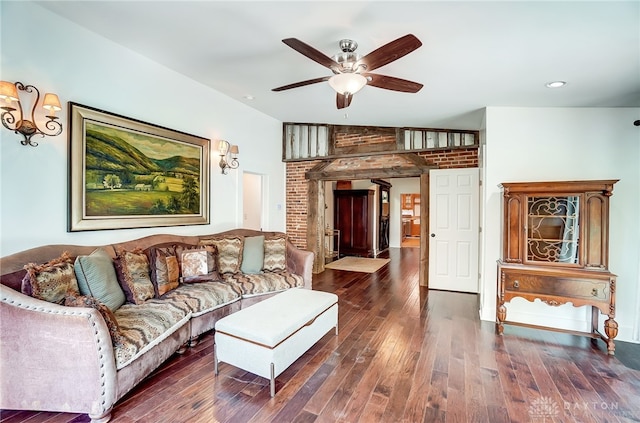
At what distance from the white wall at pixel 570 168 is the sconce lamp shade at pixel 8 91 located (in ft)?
14.5

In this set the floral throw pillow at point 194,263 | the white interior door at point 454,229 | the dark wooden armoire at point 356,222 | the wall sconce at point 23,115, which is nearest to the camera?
the wall sconce at point 23,115

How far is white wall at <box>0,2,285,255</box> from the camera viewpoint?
2195mm

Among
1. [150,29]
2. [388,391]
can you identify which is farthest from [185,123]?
[388,391]

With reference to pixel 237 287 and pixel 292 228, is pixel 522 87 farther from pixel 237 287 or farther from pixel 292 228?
pixel 292 228

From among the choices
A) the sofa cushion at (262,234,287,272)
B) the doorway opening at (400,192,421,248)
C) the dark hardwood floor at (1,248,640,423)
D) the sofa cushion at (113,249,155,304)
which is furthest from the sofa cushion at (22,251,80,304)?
the doorway opening at (400,192,421,248)

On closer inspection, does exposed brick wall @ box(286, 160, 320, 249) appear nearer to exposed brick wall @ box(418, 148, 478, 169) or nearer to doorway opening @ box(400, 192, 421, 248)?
exposed brick wall @ box(418, 148, 478, 169)

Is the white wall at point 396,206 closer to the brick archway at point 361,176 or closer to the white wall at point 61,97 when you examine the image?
the brick archway at point 361,176

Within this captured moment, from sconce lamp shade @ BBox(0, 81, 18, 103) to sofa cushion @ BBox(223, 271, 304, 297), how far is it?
2.33 meters

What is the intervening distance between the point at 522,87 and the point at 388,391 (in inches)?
119

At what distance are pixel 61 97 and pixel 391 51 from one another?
278 centimetres

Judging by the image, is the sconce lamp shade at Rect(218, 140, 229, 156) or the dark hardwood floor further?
the sconce lamp shade at Rect(218, 140, 229, 156)

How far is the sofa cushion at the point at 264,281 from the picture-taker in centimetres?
330

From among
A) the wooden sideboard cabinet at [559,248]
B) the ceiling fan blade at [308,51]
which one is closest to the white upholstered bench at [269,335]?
the ceiling fan blade at [308,51]

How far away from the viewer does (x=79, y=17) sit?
8.02ft
